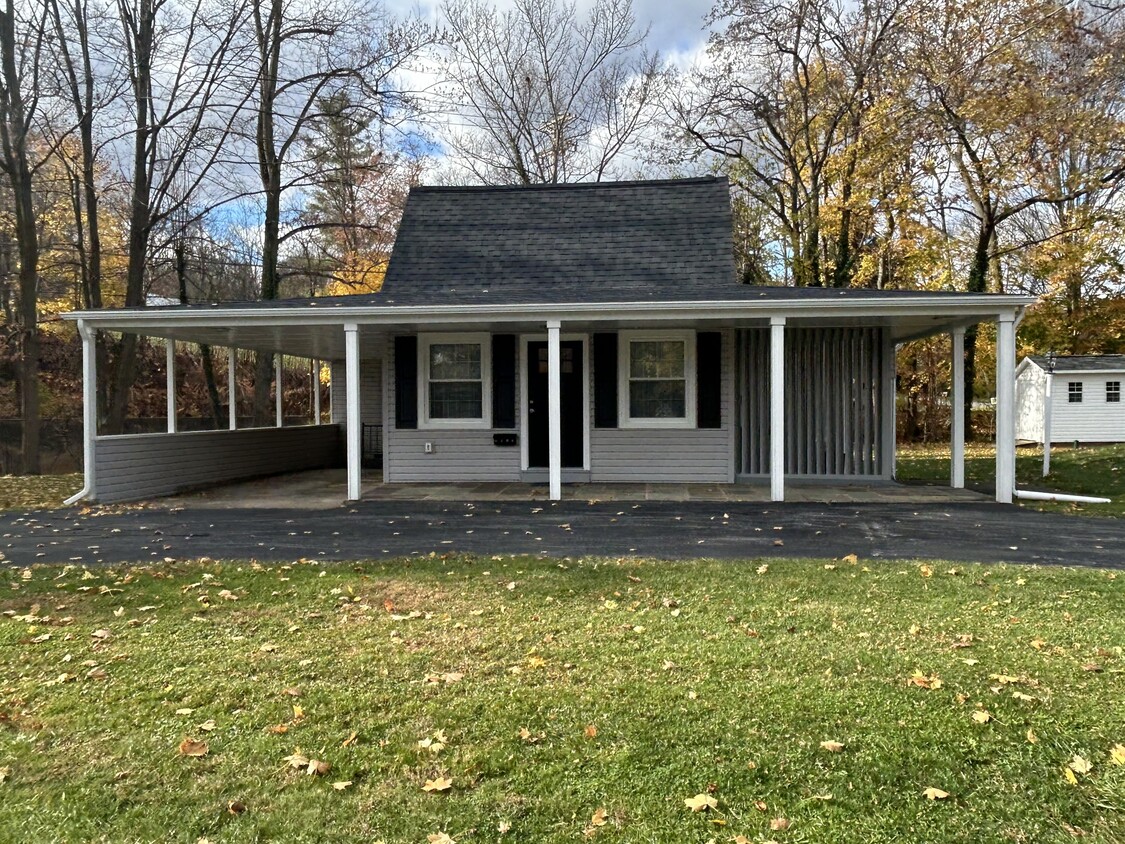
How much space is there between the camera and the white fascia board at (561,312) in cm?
873

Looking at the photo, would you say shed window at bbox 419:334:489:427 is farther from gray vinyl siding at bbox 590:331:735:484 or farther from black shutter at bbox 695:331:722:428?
black shutter at bbox 695:331:722:428

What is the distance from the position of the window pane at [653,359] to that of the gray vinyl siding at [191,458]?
6.86m

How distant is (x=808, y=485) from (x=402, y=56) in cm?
1410

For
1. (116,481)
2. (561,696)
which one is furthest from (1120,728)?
(116,481)

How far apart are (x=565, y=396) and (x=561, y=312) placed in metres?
2.11

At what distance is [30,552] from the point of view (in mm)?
6406

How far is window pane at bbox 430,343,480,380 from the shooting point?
11.1 meters

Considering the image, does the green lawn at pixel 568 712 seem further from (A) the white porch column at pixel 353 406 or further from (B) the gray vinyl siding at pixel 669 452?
(B) the gray vinyl siding at pixel 669 452

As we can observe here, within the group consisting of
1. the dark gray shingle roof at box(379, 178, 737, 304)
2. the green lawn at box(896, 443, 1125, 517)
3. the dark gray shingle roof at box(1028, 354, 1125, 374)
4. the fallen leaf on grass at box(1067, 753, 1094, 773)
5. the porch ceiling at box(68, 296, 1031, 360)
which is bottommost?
the fallen leaf on grass at box(1067, 753, 1094, 773)

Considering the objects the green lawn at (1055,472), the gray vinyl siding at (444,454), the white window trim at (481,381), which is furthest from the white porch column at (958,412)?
the white window trim at (481,381)

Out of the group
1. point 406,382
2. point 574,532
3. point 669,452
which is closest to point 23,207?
point 406,382

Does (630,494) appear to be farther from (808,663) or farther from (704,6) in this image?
(704,6)

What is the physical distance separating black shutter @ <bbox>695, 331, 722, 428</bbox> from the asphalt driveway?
7.41ft

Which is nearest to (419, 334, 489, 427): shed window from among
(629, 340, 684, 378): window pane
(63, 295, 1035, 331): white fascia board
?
(63, 295, 1035, 331): white fascia board
